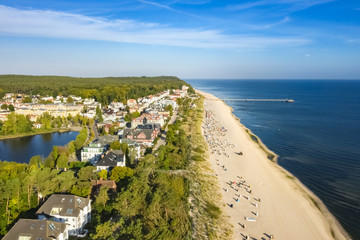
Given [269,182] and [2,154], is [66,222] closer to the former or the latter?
[269,182]

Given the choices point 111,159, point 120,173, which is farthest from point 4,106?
point 120,173

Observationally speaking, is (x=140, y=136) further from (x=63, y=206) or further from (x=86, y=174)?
(x=63, y=206)

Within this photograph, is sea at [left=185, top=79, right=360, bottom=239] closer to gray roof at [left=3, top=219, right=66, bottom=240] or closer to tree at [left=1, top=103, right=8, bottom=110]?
gray roof at [left=3, top=219, right=66, bottom=240]

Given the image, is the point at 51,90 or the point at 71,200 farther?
the point at 51,90

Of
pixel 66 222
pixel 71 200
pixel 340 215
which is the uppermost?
pixel 71 200

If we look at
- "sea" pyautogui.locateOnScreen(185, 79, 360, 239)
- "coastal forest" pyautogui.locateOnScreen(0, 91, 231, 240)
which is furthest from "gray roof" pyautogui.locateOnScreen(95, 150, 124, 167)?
"sea" pyautogui.locateOnScreen(185, 79, 360, 239)

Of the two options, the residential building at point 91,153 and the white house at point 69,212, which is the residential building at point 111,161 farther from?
the white house at point 69,212

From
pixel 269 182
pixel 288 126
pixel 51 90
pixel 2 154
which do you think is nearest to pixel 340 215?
pixel 269 182
